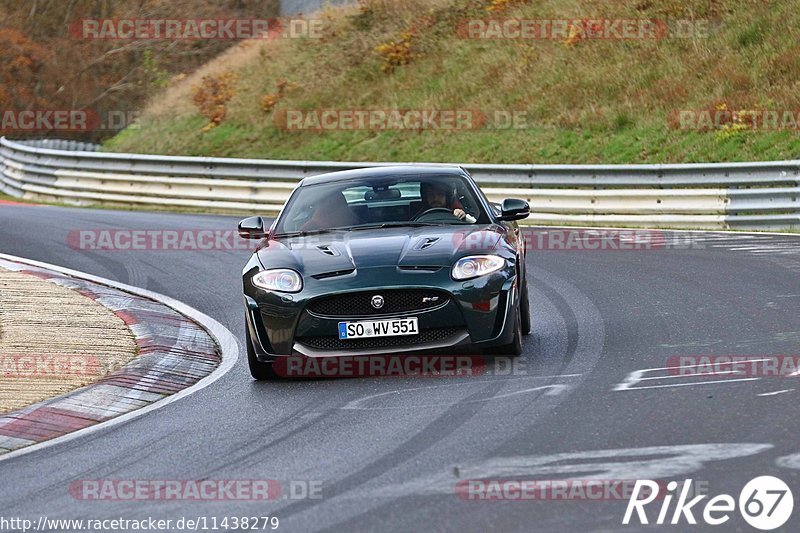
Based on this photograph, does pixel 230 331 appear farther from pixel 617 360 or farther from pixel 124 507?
pixel 124 507

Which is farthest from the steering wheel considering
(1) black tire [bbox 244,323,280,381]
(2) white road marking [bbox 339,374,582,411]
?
(2) white road marking [bbox 339,374,582,411]

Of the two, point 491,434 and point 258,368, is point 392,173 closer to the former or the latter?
point 258,368

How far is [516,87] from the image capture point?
102 ft

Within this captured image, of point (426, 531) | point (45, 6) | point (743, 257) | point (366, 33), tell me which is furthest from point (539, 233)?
point (45, 6)

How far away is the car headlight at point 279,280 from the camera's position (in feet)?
29.2

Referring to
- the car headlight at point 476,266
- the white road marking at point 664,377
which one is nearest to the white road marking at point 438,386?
the white road marking at point 664,377

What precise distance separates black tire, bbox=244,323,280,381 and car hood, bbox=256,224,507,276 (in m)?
0.58

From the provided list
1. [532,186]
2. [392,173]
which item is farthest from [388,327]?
[532,186]

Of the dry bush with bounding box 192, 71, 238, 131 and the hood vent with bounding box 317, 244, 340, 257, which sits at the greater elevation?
the dry bush with bounding box 192, 71, 238, 131

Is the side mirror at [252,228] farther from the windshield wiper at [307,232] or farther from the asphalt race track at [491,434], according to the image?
the asphalt race track at [491,434]

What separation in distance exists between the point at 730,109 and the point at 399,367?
18.2 metres

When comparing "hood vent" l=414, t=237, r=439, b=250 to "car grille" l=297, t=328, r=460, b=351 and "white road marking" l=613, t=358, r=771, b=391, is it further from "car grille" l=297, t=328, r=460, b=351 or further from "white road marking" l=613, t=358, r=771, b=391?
"white road marking" l=613, t=358, r=771, b=391

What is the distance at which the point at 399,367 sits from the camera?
29.8 ft

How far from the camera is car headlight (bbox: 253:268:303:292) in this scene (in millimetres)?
8898
